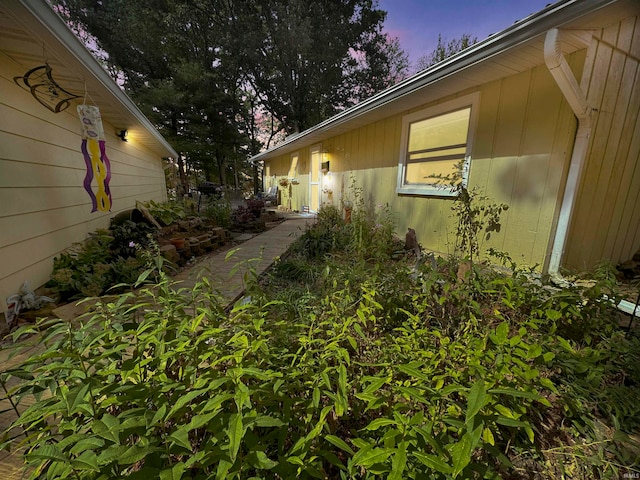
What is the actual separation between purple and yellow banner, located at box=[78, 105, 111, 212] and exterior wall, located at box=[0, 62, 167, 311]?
38 cm

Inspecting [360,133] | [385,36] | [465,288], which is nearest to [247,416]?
[465,288]

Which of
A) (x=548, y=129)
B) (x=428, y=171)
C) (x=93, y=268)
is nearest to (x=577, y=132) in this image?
(x=548, y=129)

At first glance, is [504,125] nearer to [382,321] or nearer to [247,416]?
[382,321]

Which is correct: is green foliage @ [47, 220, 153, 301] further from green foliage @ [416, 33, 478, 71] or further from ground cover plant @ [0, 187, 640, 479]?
green foliage @ [416, 33, 478, 71]

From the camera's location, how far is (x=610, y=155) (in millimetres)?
2164

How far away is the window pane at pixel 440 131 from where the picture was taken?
10.2ft

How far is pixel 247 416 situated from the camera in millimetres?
659

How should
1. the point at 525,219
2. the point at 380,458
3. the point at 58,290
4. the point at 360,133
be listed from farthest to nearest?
the point at 360,133, the point at 525,219, the point at 58,290, the point at 380,458

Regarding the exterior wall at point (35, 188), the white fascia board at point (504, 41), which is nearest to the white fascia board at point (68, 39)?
the exterior wall at point (35, 188)

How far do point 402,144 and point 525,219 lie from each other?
2028 millimetres

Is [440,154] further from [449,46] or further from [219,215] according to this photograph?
[449,46]

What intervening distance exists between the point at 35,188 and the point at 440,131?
176 inches

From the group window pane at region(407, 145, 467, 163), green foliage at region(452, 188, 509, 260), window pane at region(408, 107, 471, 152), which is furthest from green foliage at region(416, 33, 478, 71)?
green foliage at region(452, 188, 509, 260)

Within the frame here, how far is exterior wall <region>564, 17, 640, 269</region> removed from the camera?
1986 millimetres
